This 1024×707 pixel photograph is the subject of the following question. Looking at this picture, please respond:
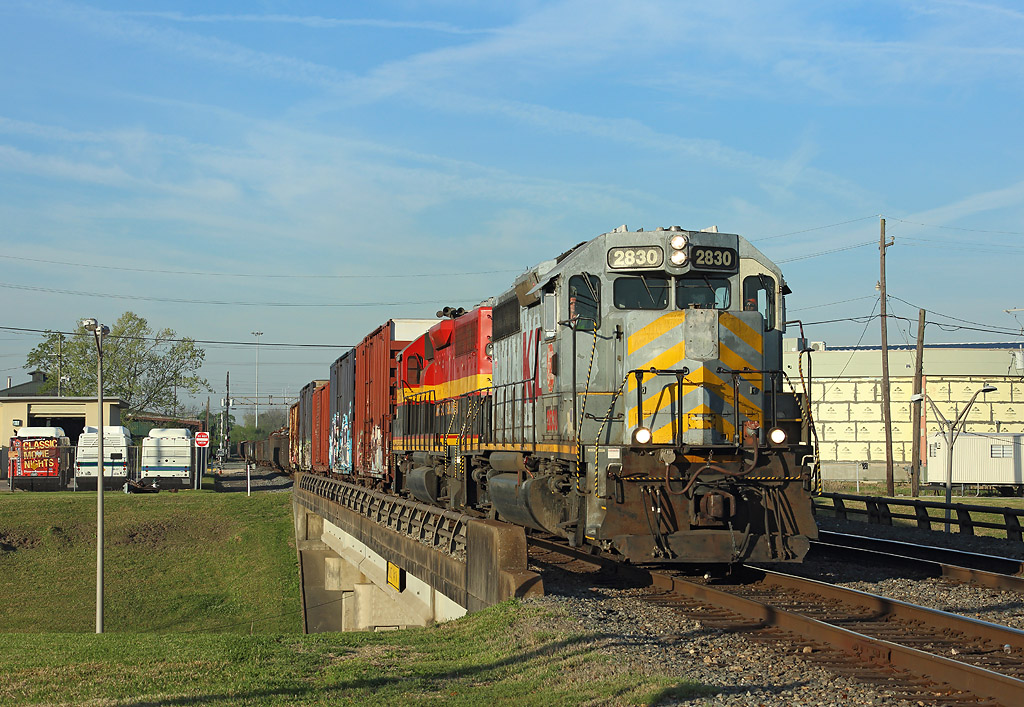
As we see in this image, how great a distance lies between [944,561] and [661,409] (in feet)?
21.8

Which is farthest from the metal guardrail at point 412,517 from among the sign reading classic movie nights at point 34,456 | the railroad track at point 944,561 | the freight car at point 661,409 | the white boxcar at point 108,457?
the sign reading classic movie nights at point 34,456

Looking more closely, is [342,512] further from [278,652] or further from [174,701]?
[174,701]

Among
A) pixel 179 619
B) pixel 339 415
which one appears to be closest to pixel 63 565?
pixel 179 619

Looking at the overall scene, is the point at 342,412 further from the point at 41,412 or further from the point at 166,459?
the point at 41,412

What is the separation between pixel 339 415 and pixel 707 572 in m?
20.1

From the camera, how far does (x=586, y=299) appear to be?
12.2 metres

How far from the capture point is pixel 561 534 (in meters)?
12.1

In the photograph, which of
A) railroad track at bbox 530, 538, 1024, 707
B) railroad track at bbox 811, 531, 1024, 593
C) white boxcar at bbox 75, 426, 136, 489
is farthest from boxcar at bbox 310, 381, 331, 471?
railroad track at bbox 530, 538, 1024, 707

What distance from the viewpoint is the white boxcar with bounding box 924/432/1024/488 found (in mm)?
45156

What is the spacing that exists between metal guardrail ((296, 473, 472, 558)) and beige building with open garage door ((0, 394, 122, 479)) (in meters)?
35.8

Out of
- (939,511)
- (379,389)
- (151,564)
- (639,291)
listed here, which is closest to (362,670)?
(639,291)

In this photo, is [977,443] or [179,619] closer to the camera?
[179,619]

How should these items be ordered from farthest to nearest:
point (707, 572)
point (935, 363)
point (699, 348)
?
1. point (935, 363)
2. point (707, 572)
3. point (699, 348)

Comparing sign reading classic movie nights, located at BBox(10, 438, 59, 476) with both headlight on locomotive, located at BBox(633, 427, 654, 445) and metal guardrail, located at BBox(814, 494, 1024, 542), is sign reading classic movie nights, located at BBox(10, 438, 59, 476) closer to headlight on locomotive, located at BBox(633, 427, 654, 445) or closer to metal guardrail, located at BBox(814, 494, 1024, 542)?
metal guardrail, located at BBox(814, 494, 1024, 542)
